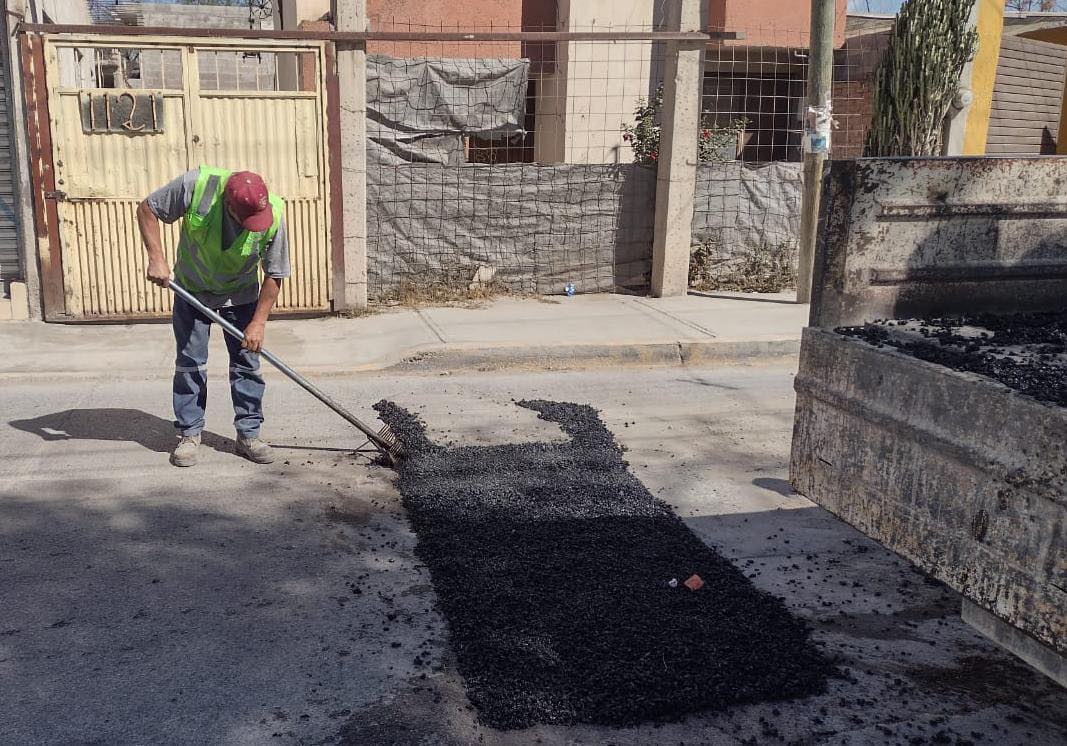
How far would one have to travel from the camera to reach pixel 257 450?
5.59 metres

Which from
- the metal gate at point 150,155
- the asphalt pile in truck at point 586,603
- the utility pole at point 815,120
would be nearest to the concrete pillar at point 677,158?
the utility pole at point 815,120

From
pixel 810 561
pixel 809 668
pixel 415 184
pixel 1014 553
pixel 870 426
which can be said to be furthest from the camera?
pixel 415 184

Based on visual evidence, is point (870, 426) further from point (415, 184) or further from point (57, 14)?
point (57, 14)

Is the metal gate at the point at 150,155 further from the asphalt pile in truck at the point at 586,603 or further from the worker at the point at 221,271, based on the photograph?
the asphalt pile in truck at the point at 586,603

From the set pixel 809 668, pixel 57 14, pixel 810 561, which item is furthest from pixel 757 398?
pixel 57 14

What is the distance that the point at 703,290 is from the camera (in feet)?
35.1

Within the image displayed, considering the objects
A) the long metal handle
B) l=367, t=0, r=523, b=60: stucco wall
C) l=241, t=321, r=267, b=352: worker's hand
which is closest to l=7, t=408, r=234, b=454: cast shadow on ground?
the long metal handle

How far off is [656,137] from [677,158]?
107cm

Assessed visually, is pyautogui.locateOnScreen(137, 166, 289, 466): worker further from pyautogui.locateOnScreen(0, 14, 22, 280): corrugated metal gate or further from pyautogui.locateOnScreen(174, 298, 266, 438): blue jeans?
pyautogui.locateOnScreen(0, 14, 22, 280): corrugated metal gate

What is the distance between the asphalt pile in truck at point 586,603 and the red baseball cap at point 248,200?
152 cm

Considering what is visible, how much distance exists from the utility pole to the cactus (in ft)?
3.17

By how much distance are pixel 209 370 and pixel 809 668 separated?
5.32m

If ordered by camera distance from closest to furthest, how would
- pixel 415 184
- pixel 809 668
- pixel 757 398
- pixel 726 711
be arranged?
pixel 726 711, pixel 809 668, pixel 757 398, pixel 415 184

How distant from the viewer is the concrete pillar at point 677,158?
31.7 feet
